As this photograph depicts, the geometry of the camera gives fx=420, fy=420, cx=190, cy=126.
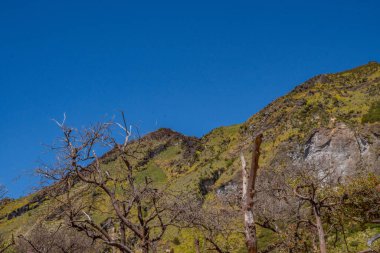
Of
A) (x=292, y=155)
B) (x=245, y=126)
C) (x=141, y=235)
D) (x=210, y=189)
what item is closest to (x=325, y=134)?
(x=292, y=155)

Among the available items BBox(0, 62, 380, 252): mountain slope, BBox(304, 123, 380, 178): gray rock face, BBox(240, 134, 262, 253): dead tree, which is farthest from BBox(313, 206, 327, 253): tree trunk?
BBox(304, 123, 380, 178): gray rock face

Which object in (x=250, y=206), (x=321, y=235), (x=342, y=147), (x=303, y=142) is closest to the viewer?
(x=250, y=206)

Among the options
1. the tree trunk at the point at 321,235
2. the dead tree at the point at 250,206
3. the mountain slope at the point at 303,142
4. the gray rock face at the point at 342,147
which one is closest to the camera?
the dead tree at the point at 250,206

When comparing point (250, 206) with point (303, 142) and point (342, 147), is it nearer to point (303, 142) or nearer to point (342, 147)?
point (342, 147)

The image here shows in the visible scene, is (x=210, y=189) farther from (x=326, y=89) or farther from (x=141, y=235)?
(x=141, y=235)

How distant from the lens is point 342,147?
63469 mm

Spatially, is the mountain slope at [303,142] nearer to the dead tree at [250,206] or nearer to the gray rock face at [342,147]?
the gray rock face at [342,147]

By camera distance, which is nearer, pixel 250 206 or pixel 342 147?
pixel 250 206

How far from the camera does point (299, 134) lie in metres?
72.6

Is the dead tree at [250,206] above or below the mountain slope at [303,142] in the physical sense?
below

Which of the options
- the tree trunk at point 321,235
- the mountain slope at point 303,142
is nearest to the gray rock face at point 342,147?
the mountain slope at point 303,142

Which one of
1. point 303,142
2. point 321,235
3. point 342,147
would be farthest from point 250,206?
point 303,142

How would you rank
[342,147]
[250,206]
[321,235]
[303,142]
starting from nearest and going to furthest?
[250,206], [321,235], [342,147], [303,142]

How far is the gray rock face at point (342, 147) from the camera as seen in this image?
60.1 meters
